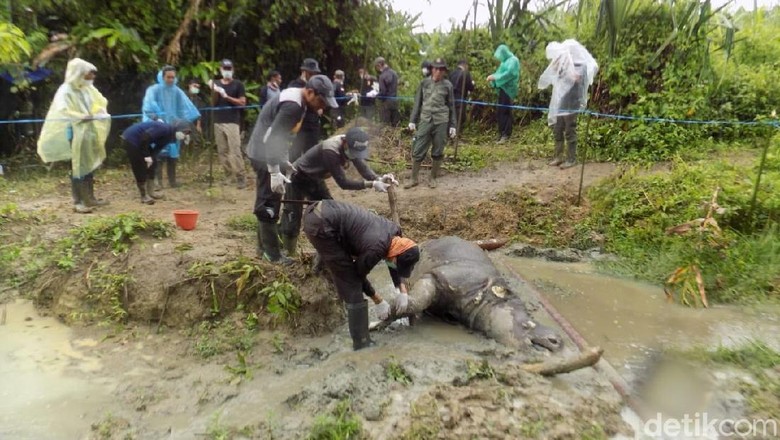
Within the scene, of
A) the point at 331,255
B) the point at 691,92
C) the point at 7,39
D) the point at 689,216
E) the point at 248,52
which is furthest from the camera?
the point at 248,52

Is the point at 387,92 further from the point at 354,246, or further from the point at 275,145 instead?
the point at 354,246

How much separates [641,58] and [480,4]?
3109 mm

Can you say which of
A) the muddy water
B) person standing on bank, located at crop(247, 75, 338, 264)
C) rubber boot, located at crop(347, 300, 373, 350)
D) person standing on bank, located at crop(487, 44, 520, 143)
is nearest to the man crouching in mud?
rubber boot, located at crop(347, 300, 373, 350)

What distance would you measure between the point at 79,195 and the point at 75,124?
32.1 inches

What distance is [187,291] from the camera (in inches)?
191

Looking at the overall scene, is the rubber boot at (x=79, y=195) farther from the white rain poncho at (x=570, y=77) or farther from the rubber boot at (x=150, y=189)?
the white rain poncho at (x=570, y=77)

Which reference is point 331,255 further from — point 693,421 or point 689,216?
point 689,216

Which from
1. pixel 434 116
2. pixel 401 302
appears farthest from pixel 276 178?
pixel 434 116

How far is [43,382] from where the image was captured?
403cm

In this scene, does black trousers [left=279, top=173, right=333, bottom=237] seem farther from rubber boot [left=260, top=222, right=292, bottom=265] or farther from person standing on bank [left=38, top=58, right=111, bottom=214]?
person standing on bank [left=38, top=58, right=111, bottom=214]

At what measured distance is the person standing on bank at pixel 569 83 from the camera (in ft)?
27.6

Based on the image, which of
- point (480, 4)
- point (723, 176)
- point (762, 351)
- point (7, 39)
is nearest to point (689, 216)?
point (723, 176)

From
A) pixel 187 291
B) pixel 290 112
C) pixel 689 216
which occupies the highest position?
pixel 290 112

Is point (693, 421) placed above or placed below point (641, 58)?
below
